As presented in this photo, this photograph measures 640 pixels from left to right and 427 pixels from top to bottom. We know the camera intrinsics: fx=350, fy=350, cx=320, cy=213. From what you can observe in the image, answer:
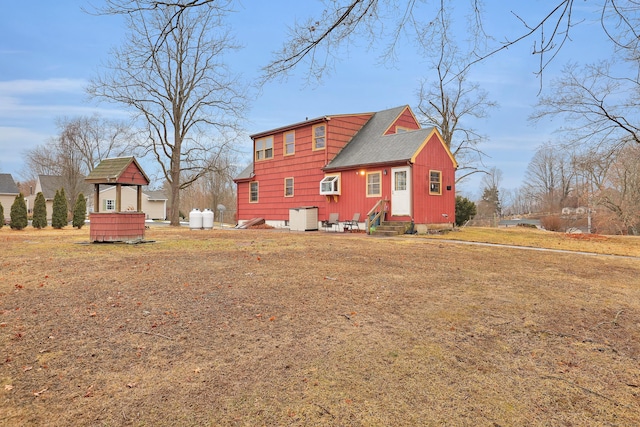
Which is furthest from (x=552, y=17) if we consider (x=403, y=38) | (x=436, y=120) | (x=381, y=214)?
(x=436, y=120)

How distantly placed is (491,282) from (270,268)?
394cm

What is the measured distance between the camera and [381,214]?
1536cm

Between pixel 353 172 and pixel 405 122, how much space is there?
522cm

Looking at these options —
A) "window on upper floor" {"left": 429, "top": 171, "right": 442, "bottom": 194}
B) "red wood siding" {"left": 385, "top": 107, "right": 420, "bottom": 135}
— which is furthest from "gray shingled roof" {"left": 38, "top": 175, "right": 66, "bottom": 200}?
"window on upper floor" {"left": 429, "top": 171, "right": 442, "bottom": 194}

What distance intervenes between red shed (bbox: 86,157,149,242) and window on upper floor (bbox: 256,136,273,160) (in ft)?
34.1

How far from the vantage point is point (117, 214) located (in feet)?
36.1

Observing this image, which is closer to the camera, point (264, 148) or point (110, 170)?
point (110, 170)

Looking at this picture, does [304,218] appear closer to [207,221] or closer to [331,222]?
[331,222]

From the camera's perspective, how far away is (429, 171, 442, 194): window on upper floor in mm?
15570

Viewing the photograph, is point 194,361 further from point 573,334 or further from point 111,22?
point 573,334

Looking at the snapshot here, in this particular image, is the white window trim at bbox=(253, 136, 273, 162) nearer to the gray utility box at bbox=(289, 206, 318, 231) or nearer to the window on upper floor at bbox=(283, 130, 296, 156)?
the window on upper floor at bbox=(283, 130, 296, 156)

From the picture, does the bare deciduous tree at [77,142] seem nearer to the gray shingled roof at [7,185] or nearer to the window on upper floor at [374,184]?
the gray shingled roof at [7,185]

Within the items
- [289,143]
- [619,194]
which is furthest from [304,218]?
[619,194]

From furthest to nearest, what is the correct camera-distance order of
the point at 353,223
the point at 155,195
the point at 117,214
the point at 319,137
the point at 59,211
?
the point at 155,195 < the point at 59,211 < the point at 319,137 < the point at 353,223 < the point at 117,214
